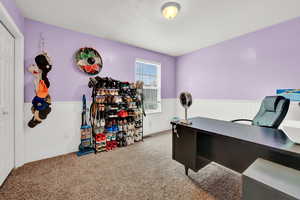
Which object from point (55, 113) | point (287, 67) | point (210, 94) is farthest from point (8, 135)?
point (287, 67)

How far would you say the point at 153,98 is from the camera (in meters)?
4.13

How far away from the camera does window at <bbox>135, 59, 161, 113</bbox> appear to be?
3.78 m

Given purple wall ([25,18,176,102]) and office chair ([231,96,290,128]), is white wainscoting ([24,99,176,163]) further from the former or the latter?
office chair ([231,96,290,128])

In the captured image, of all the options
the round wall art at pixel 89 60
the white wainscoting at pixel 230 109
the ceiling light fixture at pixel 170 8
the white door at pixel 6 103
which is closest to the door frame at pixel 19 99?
the white door at pixel 6 103

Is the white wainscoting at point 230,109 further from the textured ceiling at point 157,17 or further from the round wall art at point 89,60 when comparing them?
the round wall art at point 89,60

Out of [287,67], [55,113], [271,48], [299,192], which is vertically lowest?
[299,192]

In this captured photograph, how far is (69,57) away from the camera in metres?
2.57

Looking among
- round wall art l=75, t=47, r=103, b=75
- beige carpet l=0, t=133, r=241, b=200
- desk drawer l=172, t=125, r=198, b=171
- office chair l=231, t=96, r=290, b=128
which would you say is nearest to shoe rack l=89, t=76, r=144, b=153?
round wall art l=75, t=47, r=103, b=75

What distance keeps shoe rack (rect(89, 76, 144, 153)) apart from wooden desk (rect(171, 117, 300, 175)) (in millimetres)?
1471

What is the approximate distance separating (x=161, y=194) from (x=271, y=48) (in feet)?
10.9

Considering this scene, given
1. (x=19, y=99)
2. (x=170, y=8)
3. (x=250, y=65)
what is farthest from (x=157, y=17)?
(x=19, y=99)

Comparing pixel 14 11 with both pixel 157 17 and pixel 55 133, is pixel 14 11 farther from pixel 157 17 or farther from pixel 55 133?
pixel 157 17

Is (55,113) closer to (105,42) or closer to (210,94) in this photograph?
(105,42)

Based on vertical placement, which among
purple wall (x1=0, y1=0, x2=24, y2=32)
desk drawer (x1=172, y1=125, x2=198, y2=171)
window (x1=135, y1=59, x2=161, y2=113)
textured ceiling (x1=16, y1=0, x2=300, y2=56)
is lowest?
desk drawer (x1=172, y1=125, x2=198, y2=171)
